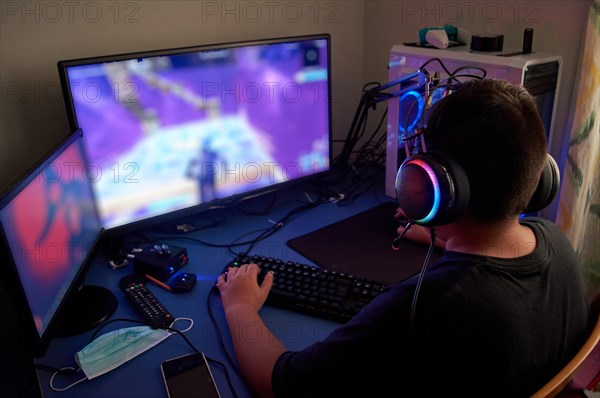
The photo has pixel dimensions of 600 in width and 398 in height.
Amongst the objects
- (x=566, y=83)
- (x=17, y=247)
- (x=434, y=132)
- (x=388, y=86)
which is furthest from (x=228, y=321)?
(x=566, y=83)

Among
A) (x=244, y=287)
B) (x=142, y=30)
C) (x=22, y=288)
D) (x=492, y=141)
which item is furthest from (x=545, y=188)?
(x=142, y=30)

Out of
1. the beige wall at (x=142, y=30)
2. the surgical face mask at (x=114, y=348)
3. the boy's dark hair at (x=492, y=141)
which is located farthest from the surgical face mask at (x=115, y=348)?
the boy's dark hair at (x=492, y=141)

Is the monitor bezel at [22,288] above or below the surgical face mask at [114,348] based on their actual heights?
above

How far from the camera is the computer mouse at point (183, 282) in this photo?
3.87 ft

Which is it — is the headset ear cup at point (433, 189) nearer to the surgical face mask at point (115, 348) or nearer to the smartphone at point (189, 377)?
the smartphone at point (189, 377)

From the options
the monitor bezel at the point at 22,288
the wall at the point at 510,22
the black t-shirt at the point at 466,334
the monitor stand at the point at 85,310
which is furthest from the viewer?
the wall at the point at 510,22

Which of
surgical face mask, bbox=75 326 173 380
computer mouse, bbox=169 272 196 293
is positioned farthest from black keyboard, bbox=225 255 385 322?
surgical face mask, bbox=75 326 173 380

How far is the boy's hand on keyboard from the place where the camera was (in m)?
1.10

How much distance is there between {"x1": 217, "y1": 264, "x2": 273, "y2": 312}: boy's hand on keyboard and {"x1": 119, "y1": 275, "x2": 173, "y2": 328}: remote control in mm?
134

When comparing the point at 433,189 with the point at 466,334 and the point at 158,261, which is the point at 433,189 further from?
the point at 158,261

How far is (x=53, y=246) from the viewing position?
995 mm

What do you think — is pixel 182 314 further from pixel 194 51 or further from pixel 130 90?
pixel 194 51

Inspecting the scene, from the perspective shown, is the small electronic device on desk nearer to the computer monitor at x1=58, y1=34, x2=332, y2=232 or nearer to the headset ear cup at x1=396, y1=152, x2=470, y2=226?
the computer monitor at x1=58, y1=34, x2=332, y2=232

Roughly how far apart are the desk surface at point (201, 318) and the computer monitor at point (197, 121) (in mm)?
107
